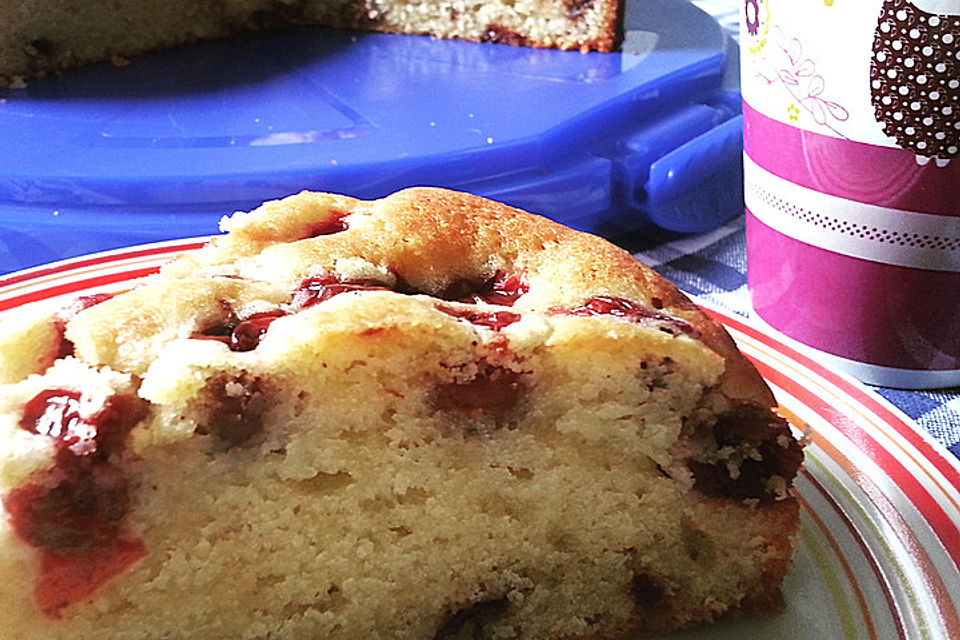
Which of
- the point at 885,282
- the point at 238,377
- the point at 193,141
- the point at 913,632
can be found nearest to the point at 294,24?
the point at 193,141

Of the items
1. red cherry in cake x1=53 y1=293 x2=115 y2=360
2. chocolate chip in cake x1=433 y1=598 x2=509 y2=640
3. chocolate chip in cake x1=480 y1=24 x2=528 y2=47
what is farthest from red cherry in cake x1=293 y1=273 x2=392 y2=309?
chocolate chip in cake x1=480 y1=24 x2=528 y2=47

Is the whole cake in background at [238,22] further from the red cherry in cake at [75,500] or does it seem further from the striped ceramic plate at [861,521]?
the red cherry in cake at [75,500]

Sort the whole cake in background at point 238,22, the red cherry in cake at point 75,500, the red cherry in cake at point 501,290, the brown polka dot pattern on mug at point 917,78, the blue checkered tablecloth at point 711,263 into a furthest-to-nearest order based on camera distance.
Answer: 1. the whole cake in background at point 238,22
2. the blue checkered tablecloth at point 711,263
3. the brown polka dot pattern on mug at point 917,78
4. the red cherry in cake at point 501,290
5. the red cherry in cake at point 75,500

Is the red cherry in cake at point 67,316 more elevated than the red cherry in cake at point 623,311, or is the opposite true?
the red cherry in cake at point 67,316

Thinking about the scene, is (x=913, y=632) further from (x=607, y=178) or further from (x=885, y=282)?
(x=607, y=178)

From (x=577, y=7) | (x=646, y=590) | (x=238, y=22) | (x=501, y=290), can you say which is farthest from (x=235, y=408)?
→ (x=238, y=22)

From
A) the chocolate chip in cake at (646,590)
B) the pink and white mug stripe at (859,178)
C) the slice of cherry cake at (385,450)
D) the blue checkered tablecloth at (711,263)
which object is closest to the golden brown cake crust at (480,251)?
the slice of cherry cake at (385,450)

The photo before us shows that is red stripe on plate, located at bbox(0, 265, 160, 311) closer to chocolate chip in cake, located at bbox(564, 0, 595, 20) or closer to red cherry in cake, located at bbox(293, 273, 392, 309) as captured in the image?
red cherry in cake, located at bbox(293, 273, 392, 309)

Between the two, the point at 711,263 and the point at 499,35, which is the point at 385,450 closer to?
the point at 711,263
